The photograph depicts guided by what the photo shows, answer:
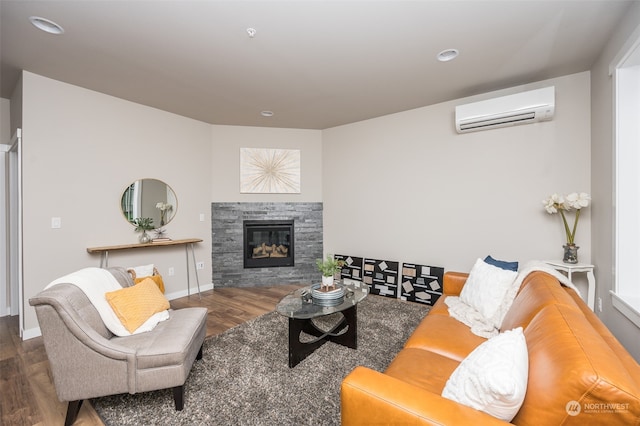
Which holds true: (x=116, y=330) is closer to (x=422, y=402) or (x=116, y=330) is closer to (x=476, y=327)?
(x=422, y=402)

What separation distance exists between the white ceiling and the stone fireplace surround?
5.86 ft

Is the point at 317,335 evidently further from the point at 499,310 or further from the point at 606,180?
the point at 606,180

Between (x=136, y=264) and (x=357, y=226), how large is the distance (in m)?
3.14

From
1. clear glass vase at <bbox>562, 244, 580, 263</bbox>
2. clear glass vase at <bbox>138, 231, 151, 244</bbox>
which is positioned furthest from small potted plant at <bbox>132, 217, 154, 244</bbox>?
clear glass vase at <bbox>562, 244, 580, 263</bbox>

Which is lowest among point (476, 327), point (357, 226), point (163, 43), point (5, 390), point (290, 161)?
point (5, 390)

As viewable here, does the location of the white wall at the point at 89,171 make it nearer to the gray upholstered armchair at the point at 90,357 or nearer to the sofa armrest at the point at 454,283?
the gray upholstered armchair at the point at 90,357

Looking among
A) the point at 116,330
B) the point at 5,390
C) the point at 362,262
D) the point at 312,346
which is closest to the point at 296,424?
the point at 312,346

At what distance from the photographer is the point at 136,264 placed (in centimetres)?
350

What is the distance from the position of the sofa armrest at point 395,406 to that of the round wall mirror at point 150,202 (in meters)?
3.55

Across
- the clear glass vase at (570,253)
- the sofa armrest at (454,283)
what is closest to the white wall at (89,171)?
the sofa armrest at (454,283)

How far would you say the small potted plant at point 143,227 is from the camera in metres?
3.46

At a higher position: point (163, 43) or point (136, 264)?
point (163, 43)

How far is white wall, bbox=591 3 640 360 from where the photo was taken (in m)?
1.88

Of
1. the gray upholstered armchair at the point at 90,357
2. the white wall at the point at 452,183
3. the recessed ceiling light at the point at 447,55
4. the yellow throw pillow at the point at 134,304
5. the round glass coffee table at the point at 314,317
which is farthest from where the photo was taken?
the white wall at the point at 452,183
